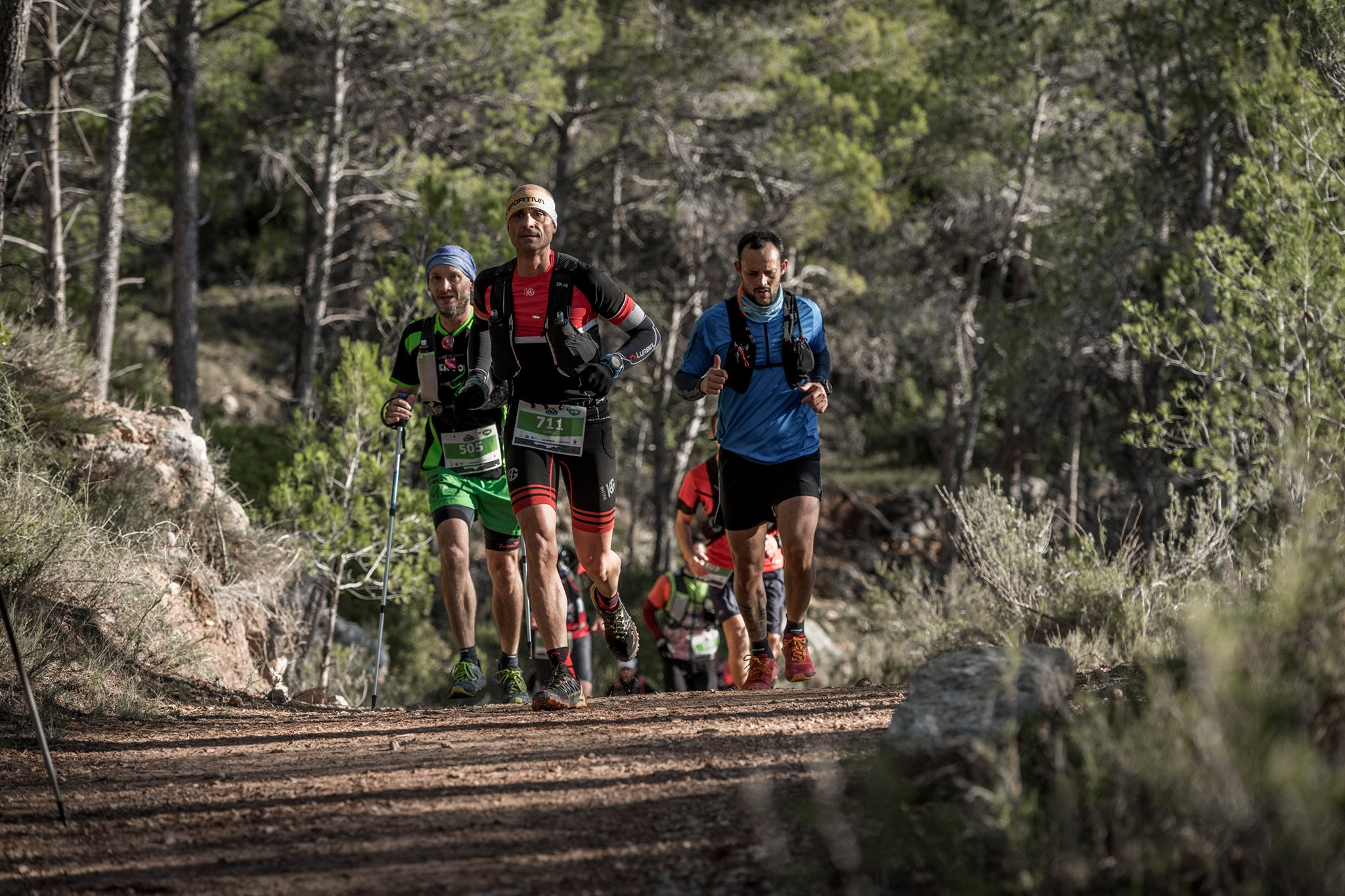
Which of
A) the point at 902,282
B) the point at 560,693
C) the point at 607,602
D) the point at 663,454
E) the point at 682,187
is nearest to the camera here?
the point at 560,693

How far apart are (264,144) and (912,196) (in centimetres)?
1259

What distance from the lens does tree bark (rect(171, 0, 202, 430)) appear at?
13.2 meters

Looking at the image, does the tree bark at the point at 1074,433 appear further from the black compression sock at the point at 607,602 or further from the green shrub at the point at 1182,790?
the green shrub at the point at 1182,790

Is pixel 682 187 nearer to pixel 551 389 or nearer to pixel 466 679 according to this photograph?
pixel 551 389

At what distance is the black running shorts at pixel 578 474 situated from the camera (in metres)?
5.54

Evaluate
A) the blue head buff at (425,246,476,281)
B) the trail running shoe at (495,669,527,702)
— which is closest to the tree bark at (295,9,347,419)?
the blue head buff at (425,246,476,281)

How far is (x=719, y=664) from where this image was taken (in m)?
16.8

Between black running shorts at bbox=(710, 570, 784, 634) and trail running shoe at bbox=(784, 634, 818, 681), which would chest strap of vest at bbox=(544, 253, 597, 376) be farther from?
black running shorts at bbox=(710, 570, 784, 634)

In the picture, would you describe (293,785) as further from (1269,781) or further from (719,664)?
(719,664)

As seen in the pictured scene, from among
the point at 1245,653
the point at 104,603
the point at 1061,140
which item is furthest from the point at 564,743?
the point at 1061,140

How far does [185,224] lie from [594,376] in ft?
31.8

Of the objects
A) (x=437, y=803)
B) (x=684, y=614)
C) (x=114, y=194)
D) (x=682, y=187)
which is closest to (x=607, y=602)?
(x=437, y=803)

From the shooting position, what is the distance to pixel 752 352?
6145mm

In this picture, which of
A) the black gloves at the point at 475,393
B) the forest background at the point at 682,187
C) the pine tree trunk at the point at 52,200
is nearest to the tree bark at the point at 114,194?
the forest background at the point at 682,187
